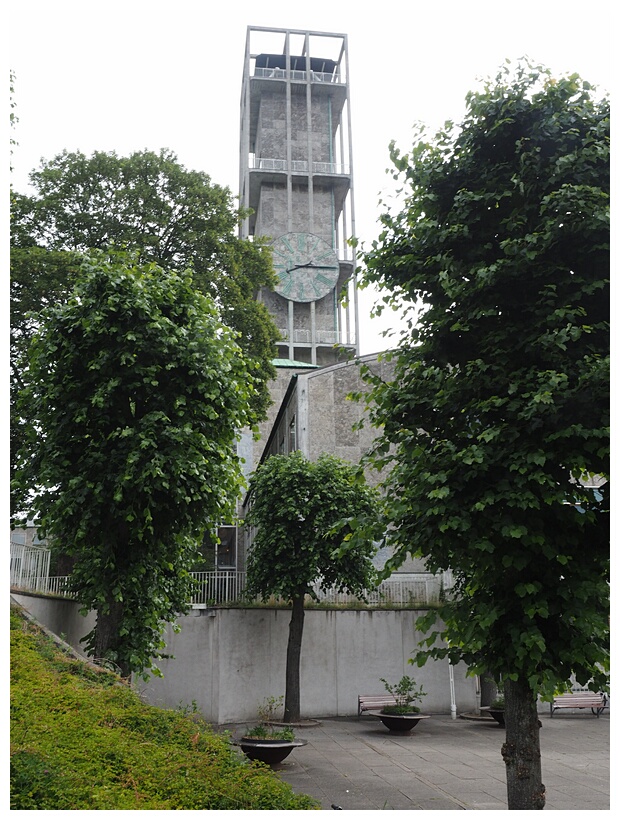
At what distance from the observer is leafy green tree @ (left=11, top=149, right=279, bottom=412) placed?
22.0 metres

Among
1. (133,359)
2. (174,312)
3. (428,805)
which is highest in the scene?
(174,312)

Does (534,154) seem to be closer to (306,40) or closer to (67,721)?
(67,721)

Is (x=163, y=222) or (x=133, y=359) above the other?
(x=163, y=222)

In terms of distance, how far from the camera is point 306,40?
5331 cm

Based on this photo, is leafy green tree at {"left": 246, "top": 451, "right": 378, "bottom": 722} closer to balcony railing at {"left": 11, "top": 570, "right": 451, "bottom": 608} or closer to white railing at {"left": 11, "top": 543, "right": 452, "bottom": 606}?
white railing at {"left": 11, "top": 543, "right": 452, "bottom": 606}

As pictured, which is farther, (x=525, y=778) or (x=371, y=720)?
(x=371, y=720)

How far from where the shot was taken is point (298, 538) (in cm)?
1947

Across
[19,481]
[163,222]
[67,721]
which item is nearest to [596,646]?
[67,721]

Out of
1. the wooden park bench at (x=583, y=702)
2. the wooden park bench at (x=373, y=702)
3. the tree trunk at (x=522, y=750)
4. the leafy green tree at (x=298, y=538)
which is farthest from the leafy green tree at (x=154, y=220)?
the tree trunk at (x=522, y=750)

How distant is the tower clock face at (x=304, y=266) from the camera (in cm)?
4625

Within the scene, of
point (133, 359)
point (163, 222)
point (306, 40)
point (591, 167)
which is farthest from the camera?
point (306, 40)

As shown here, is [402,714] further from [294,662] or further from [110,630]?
[110,630]

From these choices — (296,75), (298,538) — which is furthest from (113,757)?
(296,75)

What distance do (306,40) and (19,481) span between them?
50711mm
